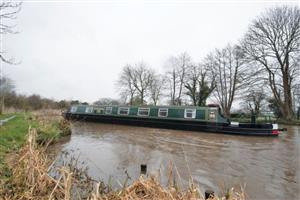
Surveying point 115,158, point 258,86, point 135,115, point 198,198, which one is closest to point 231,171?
point 115,158

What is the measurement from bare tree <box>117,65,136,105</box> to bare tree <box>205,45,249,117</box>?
33.5ft

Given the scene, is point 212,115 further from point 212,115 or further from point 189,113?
point 189,113

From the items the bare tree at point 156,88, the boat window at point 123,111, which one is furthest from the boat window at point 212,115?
the bare tree at point 156,88

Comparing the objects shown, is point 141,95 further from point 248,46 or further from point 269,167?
point 269,167

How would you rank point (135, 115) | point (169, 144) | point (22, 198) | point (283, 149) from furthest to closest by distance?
point (135, 115) < point (169, 144) < point (283, 149) < point (22, 198)

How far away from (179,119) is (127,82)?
18.9 meters

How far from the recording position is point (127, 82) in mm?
33562

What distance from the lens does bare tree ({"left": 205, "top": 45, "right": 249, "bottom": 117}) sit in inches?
1007

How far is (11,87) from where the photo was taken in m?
26.1

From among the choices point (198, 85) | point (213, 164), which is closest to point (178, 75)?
point (198, 85)

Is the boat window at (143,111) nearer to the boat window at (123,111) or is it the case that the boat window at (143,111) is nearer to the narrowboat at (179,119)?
the narrowboat at (179,119)

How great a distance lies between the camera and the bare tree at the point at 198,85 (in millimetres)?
27703

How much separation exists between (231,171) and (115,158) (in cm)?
324

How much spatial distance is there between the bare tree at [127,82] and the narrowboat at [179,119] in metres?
12.0
